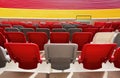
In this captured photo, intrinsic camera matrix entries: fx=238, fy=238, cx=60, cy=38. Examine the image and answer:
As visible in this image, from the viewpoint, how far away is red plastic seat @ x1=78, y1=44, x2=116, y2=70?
3.61 metres

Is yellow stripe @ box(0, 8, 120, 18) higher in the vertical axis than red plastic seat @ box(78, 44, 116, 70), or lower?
lower

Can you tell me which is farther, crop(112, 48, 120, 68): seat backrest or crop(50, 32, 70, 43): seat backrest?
crop(50, 32, 70, 43): seat backrest

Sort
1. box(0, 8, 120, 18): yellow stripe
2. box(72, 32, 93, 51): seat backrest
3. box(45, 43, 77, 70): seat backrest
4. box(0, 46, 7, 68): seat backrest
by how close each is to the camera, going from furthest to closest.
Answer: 1. box(0, 8, 120, 18): yellow stripe
2. box(72, 32, 93, 51): seat backrest
3. box(0, 46, 7, 68): seat backrest
4. box(45, 43, 77, 70): seat backrest

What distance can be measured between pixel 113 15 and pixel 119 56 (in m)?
13.0

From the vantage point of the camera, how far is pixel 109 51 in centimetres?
375

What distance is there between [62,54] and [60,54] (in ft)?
0.10

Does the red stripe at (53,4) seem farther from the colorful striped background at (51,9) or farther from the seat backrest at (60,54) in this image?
the seat backrest at (60,54)

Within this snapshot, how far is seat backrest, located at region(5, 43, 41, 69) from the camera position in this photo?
3.61 metres

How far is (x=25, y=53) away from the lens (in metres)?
3.74

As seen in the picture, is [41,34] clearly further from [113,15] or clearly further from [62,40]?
[113,15]

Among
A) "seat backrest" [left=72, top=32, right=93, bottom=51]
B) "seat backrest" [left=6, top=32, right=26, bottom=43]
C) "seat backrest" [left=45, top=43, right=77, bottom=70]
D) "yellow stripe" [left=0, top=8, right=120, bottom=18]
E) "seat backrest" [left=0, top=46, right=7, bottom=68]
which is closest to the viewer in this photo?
"seat backrest" [left=45, top=43, right=77, bottom=70]

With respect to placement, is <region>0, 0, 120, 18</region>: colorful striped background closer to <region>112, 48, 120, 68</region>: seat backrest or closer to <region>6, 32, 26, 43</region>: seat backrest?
<region>6, 32, 26, 43</region>: seat backrest

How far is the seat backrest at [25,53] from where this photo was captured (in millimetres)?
3613

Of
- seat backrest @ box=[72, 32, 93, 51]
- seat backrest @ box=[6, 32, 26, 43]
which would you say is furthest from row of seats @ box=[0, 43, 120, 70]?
seat backrest @ box=[72, 32, 93, 51]
